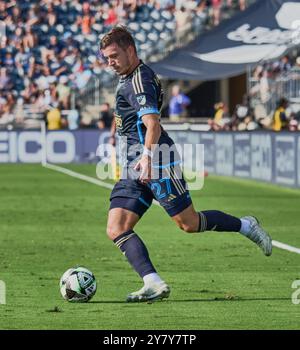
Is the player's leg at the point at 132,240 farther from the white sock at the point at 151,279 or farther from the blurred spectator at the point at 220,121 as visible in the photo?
the blurred spectator at the point at 220,121

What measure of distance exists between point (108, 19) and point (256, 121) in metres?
12.3

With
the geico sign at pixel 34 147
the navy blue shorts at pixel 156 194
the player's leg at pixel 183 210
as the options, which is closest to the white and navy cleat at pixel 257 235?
the player's leg at pixel 183 210

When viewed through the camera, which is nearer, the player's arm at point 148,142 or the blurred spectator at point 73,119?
the player's arm at point 148,142

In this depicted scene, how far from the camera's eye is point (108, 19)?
144 ft

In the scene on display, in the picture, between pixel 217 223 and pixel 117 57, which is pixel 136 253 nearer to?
Result: pixel 217 223

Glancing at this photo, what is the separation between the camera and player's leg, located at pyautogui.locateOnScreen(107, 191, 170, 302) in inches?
393

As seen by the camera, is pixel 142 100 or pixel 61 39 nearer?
pixel 142 100

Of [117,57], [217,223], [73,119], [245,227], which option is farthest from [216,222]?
[73,119]

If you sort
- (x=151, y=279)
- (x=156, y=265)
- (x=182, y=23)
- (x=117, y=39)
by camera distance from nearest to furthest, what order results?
(x=117, y=39)
(x=151, y=279)
(x=156, y=265)
(x=182, y=23)

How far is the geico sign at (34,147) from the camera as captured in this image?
129ft

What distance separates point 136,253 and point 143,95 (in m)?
1.35

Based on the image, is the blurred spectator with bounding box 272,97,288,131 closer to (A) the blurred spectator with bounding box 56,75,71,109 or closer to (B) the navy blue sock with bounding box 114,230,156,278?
(A) the blurred spectator with bounding box 56,75,71,109

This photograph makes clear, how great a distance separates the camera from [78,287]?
10148 millimetres
